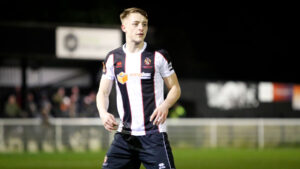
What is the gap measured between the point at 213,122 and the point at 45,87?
47.7 ft

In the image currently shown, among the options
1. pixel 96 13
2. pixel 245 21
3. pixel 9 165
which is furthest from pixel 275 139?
pixel 245 21

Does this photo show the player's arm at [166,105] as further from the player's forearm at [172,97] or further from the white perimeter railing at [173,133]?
the white perimeter railing at [173,133]

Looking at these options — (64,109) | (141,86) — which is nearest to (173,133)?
(64,109)

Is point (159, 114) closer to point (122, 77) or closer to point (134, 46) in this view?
point (122, 77)

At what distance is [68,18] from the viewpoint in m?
35.1

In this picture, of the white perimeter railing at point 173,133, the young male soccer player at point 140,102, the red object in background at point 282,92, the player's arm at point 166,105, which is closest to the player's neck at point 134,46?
the young male soccer player at point 140,102

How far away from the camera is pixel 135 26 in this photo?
546 cm

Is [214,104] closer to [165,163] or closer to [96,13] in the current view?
[96,13]

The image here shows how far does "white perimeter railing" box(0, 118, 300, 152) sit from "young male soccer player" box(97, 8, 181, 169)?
637 inches

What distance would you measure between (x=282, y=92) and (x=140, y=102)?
108 ft

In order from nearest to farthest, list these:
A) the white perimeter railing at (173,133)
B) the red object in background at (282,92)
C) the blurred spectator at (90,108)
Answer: the white perimeter railing at (173,133), the blurred spectator at (90,108), the red object in background at (282,92)

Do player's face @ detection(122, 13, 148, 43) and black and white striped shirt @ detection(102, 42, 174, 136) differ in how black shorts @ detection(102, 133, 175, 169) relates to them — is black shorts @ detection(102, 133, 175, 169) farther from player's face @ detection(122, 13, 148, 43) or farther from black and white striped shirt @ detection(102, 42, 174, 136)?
player's face @ detection(122, 13, 148, 43)

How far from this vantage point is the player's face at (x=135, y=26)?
5.44m

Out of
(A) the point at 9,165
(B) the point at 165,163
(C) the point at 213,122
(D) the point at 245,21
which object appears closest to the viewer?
(B) the point at 165,163
